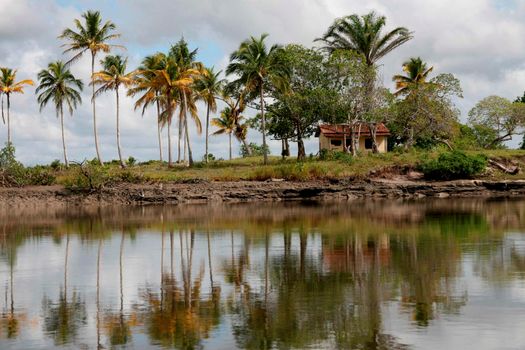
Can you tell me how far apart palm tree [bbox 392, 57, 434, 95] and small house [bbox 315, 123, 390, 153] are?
436 centimetres

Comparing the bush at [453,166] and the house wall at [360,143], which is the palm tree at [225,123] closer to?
the house wall at [360,143]

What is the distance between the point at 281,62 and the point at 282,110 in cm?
526

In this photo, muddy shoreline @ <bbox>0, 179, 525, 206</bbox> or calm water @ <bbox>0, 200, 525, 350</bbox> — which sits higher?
muddy shoreline @ <bbox>0, 179, 525, 206</bbox>

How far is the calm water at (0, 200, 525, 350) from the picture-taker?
45.0ft

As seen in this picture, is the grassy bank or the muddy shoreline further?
the grassy bank

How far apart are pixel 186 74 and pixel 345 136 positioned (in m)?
17.9

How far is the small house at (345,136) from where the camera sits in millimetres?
75312

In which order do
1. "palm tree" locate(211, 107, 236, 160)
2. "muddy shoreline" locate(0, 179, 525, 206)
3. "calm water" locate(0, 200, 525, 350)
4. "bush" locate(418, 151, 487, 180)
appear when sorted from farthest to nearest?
"palm tree" locate(211, 107, 236, 160)
"bush" locate(418, 151, 487, 180)
"muddy shoreline" locate(0, 179, 525, 206)
"calm water" locate(0, 200, 525, 350)

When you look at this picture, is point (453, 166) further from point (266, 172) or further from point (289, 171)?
point (266, 172)

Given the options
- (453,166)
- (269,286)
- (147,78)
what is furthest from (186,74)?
(269,286)

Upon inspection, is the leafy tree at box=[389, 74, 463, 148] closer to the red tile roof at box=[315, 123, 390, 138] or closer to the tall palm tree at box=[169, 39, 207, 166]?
the red tile roof at box=[315, 123, 390, 138]

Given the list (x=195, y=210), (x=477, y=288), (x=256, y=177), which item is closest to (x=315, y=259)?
(x=477, y=288)

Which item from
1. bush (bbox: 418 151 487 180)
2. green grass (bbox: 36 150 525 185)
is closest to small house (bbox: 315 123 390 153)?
green grass (bbox: 36 150 525 185)

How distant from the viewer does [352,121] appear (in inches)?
2653
